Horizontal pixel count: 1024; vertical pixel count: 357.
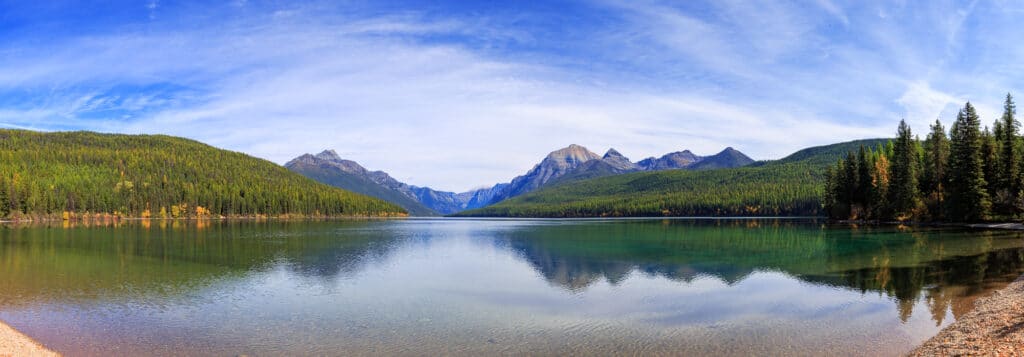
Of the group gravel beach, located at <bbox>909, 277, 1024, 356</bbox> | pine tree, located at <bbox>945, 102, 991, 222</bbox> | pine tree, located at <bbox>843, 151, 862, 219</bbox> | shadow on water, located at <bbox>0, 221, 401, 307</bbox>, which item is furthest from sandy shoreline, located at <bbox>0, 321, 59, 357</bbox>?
pine tree, located at <bbox>843, 151, 862, 219</bbox>

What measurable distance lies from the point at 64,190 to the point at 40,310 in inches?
6774

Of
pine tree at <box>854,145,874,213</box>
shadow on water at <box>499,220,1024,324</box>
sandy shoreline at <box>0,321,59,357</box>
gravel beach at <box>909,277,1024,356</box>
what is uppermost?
pine tree at <box>854,145,874,213</box>

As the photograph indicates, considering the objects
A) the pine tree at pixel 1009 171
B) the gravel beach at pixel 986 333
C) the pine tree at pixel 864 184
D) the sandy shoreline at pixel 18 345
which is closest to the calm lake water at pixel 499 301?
the sandy shoreline at pixel 18 345

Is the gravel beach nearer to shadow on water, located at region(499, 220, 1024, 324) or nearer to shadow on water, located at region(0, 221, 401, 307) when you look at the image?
shadow on water, located at region(499, 220, 1024, 324)

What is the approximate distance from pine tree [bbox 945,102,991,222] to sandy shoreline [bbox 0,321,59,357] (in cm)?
10043

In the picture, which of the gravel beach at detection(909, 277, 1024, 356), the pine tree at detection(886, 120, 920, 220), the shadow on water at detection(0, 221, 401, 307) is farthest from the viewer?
the pine tree at detection(886, 120, 920, 220)

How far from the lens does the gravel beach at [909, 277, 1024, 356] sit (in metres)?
16.0

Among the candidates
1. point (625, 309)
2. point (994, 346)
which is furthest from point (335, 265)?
point (994, 346)

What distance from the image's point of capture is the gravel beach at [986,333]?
52.5ft

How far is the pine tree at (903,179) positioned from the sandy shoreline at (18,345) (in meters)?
115

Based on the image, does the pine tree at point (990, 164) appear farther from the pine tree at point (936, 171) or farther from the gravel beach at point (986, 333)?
the gravel beach at point (986, 333)

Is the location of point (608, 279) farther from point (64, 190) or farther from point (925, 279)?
point (64, 190)

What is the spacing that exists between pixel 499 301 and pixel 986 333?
19.9 metres

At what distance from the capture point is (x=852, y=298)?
28922 millimetres
